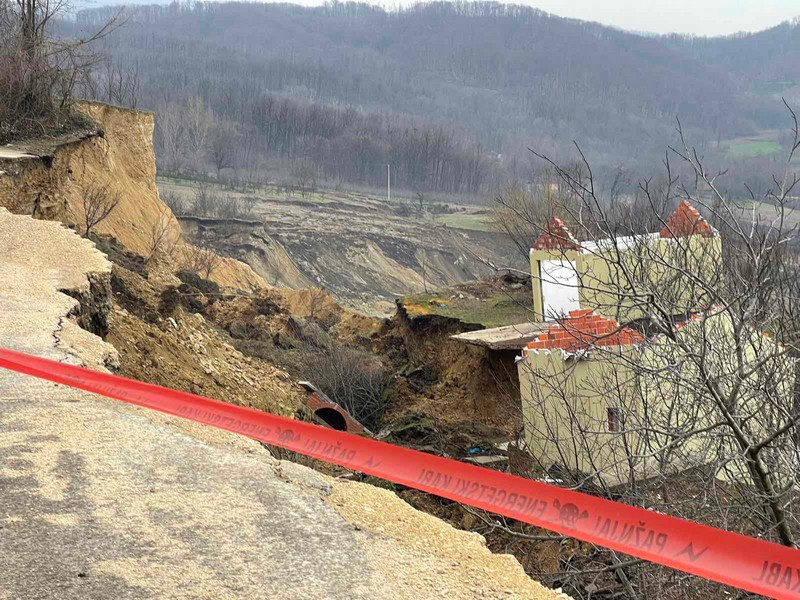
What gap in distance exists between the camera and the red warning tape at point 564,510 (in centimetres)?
356

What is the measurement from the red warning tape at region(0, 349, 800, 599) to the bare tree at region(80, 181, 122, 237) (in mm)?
17903

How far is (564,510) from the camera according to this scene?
4.13 metres

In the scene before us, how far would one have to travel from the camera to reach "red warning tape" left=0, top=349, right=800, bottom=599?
11.7 ft

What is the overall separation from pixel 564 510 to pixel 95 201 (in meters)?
21.6

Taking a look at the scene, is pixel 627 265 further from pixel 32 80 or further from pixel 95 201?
pixel 95 201

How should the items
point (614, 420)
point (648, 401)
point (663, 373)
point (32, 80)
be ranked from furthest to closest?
point (32, 80) < point (614, 420) < point (648, 401) < point (663, 373)

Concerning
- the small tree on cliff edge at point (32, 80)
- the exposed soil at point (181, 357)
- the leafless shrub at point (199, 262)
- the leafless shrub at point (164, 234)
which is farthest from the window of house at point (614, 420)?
the leafless shrub at point (199, 262)

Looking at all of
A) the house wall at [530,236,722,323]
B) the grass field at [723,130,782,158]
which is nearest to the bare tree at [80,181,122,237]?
the house wall at [530,236,722,323]

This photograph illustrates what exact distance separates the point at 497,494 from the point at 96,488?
7.19 ft

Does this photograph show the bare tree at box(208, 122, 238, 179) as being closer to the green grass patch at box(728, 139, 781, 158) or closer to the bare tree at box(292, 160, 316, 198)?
the bare tree at box(292, 160, 316, 198)

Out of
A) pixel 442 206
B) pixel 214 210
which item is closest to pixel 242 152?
pixel 442 206

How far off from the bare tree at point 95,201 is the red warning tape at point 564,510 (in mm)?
17903

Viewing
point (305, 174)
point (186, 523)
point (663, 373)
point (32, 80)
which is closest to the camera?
point (186, 523)

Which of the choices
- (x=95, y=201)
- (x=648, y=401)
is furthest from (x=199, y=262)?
(x=648, y=401)
